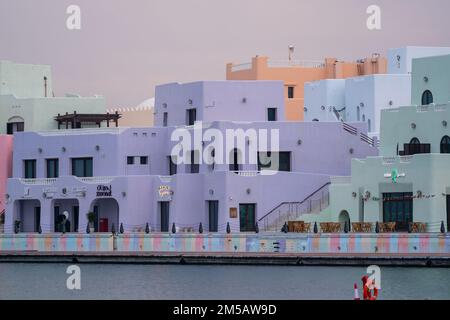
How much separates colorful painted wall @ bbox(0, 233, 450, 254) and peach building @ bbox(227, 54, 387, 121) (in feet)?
92.2

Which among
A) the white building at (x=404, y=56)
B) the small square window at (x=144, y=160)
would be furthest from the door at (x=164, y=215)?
the white building at (x=404, y=56)

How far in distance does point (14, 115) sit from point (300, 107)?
2019cm

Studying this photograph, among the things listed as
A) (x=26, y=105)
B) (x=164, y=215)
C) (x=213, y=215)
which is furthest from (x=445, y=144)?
(x=26, y=105)

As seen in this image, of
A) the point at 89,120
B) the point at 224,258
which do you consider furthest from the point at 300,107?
the point at 224,258

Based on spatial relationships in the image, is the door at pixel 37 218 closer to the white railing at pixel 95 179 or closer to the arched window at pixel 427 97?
the white railing at pixel 95 179

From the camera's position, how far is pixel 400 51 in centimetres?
11988

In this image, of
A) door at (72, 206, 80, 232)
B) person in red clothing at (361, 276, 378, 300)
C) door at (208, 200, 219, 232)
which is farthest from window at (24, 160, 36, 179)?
person in red clothing at (361, 276, 378, 300)

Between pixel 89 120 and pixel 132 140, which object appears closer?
pixel 132 140

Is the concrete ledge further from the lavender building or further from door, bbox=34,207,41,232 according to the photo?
door, bbox=34,207,41,232

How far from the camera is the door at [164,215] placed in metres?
98.4

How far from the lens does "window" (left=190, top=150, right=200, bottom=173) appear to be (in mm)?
98894

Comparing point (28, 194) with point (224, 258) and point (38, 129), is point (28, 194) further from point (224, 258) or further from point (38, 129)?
point (224, 258)

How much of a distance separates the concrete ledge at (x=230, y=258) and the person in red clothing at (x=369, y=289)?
1229cm

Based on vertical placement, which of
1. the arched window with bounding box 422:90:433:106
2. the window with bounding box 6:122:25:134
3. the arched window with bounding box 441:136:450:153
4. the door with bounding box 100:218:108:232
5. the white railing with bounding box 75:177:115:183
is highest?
the arched window with bounding box 422:90:433:106
